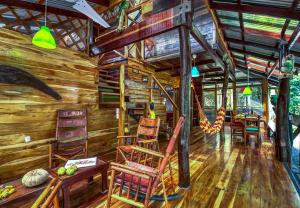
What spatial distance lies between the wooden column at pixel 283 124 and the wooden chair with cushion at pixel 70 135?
416cm

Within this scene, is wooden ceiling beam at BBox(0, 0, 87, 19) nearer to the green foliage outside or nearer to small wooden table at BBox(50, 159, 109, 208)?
small wooden table at BBox(50, 159, 109, 208)

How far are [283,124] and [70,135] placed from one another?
15.1 ft

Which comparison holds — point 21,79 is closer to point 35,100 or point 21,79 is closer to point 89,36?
point 35,100

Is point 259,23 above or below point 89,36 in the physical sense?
below

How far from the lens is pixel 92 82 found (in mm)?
3955

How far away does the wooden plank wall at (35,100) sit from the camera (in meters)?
2.55

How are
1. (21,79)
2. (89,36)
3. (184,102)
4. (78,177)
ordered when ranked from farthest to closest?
(89,36)
(21,79)
(184,102)
(78,177)

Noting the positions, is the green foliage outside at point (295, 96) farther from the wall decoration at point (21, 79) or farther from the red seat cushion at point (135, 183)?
the wall decoration at point (21, 79)

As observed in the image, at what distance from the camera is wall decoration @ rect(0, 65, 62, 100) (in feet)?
8.23

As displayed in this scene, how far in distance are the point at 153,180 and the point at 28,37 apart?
10.7ft

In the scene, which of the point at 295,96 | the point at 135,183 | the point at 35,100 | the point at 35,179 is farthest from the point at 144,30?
the point at 295,96

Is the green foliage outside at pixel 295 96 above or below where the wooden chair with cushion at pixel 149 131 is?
above

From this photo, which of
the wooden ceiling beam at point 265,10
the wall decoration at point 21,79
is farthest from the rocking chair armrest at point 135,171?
the wooden ceiling beam at point 265,10

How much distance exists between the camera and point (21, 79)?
2699mm
